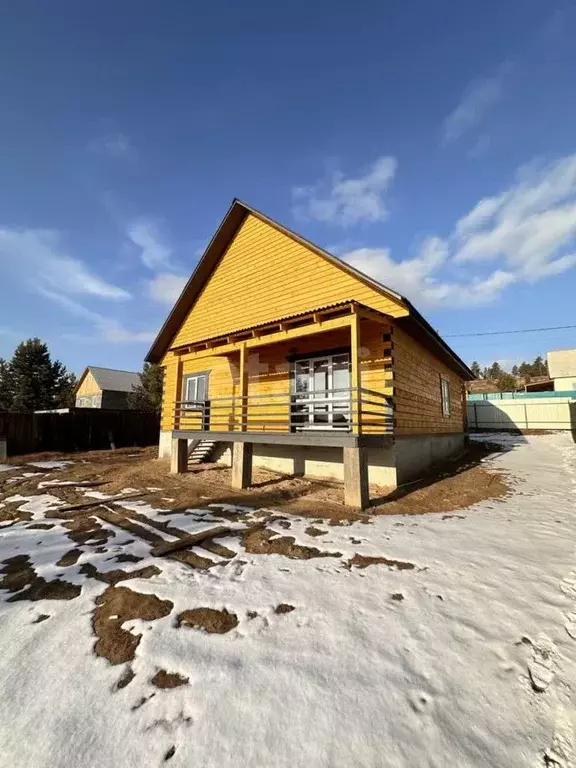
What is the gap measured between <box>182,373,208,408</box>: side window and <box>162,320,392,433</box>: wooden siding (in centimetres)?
28

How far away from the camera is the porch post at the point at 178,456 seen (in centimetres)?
1146

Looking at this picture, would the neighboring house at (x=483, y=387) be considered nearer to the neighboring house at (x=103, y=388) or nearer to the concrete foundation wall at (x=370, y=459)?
the concrete foundation wall at (x=370, y=459)

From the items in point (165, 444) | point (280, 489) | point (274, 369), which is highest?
point (274, 369)

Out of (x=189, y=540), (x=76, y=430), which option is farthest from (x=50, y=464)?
(x=189, y=540)

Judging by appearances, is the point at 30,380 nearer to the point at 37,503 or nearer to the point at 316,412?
the point at 37,503

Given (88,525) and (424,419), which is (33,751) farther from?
(424,419)

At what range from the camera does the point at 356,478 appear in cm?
727

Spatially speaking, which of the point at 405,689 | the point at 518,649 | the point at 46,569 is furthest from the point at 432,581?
the point at 46,569

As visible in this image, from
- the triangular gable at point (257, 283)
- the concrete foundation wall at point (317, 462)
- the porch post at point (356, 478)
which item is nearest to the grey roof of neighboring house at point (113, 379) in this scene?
the triangular gable at point (257, 283)

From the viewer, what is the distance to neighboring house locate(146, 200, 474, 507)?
28.0ft

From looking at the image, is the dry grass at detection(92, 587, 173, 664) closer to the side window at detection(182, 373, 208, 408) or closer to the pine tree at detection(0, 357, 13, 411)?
the side window at detection(182, 373, 208, 408)

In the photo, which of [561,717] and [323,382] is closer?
[561,717]

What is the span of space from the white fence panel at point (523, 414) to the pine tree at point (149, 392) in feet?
91.3

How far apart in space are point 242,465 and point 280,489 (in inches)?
47.6
